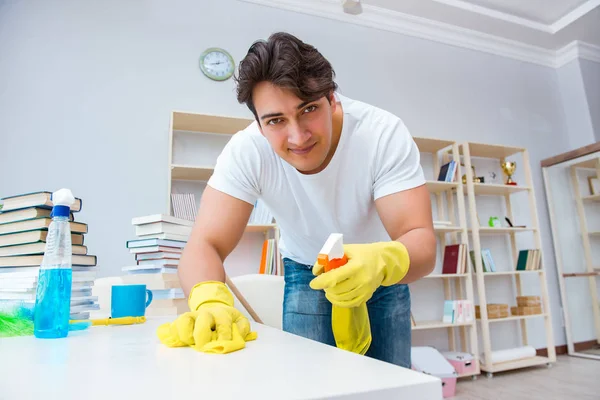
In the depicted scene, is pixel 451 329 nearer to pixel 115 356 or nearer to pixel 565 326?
pixel 565 326

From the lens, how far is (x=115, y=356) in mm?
549

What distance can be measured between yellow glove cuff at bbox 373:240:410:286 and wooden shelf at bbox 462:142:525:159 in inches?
113

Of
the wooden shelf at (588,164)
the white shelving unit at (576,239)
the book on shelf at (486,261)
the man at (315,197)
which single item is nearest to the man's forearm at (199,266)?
the man at (315,197)

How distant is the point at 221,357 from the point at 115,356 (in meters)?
0.15

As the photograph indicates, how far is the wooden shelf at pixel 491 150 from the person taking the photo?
11.2 ft

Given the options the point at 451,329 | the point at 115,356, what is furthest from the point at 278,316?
the point at 451,329

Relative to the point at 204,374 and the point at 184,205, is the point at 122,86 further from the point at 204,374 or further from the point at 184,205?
the point at 204,374

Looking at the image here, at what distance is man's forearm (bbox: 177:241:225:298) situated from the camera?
3.04 feet

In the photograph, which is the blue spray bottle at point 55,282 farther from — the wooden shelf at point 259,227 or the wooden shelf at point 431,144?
the wooden shelf at point 431,144

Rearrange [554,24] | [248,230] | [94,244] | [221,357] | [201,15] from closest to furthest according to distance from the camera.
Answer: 1. [221,357]
2. [94,244]
3. [248,230]
4. [201,15]
5. [554,24]

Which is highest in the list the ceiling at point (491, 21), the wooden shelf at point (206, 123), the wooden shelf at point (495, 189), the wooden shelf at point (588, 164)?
the ceiling at point (491, 21)

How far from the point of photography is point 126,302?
989 millimetres

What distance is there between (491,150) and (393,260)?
3.20m

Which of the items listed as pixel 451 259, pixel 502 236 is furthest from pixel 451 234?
pixel 502 236
